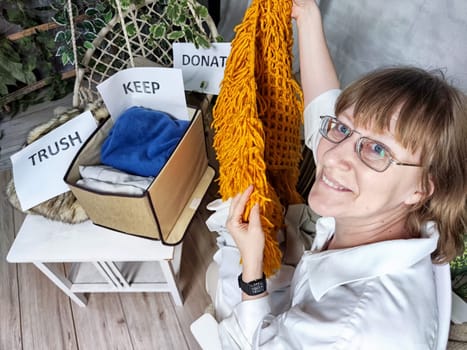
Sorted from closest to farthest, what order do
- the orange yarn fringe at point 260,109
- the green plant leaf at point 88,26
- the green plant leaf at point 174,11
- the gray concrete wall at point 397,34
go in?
1. the orange yarn fringe at point 260,109
2. the gray concrete wall at point 397,34
3. the green plant leaf at point 174,11
4. the green plant leaf at point 88,26

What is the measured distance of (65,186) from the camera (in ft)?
3.42

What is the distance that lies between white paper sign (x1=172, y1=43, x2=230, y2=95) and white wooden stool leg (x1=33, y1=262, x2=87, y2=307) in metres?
0.74

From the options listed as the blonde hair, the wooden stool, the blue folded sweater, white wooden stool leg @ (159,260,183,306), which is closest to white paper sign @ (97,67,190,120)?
the blue folded sweater

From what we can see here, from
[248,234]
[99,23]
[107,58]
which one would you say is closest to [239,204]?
[248,234]

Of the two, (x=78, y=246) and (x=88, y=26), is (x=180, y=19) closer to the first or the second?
(x=88, y=26)

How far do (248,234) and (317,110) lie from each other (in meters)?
0.34

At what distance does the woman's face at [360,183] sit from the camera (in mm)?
610

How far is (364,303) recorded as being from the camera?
1.93 ft

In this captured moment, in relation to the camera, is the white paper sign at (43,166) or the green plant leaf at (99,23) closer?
the white paper sign at (43,166)

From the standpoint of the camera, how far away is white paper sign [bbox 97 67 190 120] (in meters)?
1.07

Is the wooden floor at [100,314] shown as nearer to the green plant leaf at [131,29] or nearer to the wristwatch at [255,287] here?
the wristwatch at [255,287]

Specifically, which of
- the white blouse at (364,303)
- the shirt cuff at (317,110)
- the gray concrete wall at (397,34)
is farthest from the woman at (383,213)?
the gray concrete wall at (397,34)

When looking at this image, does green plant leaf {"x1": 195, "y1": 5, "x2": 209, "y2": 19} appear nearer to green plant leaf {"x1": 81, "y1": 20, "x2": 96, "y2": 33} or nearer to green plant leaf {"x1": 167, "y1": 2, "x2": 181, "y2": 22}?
green plant leaf {"x1": 167, "y1": 2, "x2": 181, "y2": 22}

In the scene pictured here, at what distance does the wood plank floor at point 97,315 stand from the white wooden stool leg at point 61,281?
45 mm
